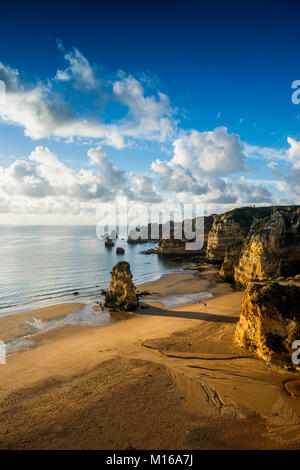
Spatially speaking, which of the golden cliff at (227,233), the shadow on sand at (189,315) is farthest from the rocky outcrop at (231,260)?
the shadow on sand at (189,315)

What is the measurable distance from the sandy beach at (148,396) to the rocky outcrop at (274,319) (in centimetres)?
84

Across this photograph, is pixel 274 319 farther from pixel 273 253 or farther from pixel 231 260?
pixel 231 260

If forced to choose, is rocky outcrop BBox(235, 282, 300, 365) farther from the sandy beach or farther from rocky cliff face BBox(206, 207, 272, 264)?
rocky cliff face BBox(206, 207, 272, 264)

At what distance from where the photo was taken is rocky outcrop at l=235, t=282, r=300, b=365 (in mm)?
11391

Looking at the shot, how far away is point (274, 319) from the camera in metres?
11.7

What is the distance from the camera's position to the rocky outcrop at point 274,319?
11.4 metres

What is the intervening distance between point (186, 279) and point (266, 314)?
105 ft

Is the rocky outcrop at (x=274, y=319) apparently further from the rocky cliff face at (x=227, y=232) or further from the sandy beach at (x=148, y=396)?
the rocky cliff face at (x=227, y=232)

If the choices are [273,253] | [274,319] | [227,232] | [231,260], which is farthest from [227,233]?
[274,319]

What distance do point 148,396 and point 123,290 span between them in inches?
714

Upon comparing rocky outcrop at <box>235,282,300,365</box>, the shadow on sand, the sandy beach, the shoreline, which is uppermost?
rocky outcrop at <box>235,282,300,365</box>

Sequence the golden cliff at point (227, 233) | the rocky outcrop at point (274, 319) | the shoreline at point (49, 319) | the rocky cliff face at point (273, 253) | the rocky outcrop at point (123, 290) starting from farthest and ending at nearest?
1. the golden cliff at point (227, 233)
2. the rocky cliff face at point (273, 253)
3. the rocky outcrop at point (123, 290)
4. the shoreline at point (49, 319)
5. the rocky outcrop at point (274, 319)

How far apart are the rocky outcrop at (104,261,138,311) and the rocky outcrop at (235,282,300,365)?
16.5m

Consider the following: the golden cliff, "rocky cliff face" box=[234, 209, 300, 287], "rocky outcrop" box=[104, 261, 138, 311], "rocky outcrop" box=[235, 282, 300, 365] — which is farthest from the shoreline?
the golden cliff
